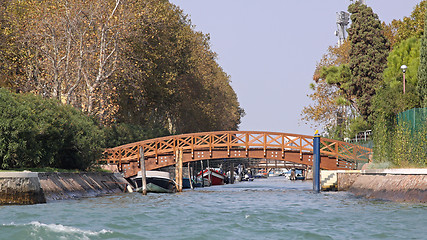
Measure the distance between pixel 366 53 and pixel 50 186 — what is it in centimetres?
3132

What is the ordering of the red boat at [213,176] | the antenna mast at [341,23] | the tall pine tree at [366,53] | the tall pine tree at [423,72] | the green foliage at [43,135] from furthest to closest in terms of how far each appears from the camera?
the antenna mast at [341,23] < the red boat at [213,176] < the tall pine tree at [366,53] < the tall pine tree at [423,72] < the green foliage at [43,135]

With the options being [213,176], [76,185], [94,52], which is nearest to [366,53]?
[94,52]

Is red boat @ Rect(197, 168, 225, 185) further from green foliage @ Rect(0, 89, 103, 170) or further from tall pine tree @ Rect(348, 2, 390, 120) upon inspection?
green foliage @ Rect(0, 89, 103, 170)

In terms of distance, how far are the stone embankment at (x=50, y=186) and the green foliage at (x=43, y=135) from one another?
136 cm

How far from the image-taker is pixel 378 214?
21.7 m

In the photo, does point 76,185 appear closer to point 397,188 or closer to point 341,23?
point 397,188

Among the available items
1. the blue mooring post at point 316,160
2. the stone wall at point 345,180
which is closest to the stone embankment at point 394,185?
the stone wall at point 345,180

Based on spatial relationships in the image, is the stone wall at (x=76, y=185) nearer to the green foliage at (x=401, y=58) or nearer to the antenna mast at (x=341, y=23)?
the green foliage at (x=401, y=58)

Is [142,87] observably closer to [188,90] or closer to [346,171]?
[188,90]

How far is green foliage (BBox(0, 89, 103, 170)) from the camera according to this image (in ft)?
92.9

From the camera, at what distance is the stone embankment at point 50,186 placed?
24.1m

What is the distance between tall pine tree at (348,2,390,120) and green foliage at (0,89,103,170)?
23.3 metres

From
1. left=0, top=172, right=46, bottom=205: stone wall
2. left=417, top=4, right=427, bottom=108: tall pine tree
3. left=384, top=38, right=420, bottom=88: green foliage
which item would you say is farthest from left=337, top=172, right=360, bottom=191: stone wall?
left=0, top=172, right=46, bottom=205: stone wall

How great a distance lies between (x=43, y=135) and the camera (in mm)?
31547
